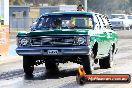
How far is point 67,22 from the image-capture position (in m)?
15.1

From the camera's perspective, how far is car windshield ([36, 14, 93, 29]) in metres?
15.0

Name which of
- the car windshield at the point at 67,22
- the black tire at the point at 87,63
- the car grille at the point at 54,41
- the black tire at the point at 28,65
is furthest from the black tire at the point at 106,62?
the car grille at the point at 54,41

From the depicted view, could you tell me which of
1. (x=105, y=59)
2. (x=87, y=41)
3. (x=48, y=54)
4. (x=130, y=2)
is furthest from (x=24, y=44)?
(x=130, y=2)

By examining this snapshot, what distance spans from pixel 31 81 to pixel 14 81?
0.41 metres

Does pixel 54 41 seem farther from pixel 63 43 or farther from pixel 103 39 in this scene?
pixel 103 39

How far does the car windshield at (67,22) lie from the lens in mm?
14953

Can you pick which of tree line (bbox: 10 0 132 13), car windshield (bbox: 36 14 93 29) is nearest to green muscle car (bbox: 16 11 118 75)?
car windshield (bbox: 36 14 93 29)

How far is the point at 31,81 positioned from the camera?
12.9 meters

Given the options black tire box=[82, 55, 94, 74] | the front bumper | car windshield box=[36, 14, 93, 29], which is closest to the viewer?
the front bumper

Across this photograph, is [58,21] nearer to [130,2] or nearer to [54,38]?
[54,38]

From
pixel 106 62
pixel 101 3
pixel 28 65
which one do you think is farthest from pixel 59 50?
pixel 101 3

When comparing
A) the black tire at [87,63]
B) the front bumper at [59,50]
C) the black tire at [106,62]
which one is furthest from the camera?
the black tire at [106,62]

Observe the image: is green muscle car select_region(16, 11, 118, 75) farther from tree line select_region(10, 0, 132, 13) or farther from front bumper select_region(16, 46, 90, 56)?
tree line select_region(10, 0, 132, 13)

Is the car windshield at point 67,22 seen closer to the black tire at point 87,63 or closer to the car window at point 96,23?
the car window at point 96,23
